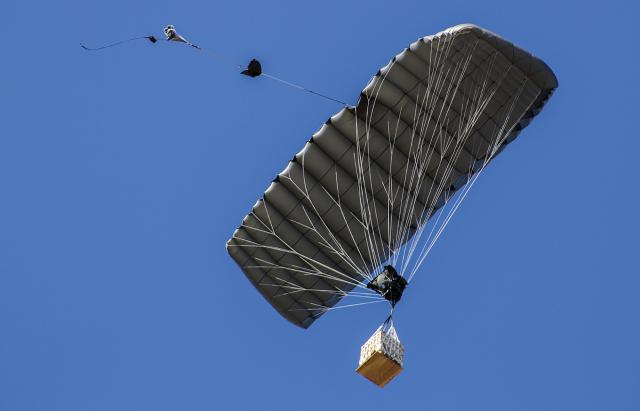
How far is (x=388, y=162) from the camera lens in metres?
30.7

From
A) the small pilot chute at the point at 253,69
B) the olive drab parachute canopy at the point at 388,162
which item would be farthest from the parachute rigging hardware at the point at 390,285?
the small pilot chute at the point at 253,69

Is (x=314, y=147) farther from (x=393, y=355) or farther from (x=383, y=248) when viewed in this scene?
(x=393, y=355)

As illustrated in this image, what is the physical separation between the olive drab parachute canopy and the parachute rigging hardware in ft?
4.38

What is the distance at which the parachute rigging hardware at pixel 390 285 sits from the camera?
27.5 metres

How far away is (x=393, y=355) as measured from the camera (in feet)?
84.3

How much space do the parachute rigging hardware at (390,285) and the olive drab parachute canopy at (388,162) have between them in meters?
1.33

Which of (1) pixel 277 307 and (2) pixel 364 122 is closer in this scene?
(2) pixel 364 122

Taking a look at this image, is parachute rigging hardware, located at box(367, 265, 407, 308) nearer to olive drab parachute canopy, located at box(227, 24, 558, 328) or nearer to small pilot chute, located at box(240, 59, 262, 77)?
olive drab parachute canopy, located at box(227, 24, 558, 328)

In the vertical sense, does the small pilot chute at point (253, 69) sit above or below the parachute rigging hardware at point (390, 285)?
above

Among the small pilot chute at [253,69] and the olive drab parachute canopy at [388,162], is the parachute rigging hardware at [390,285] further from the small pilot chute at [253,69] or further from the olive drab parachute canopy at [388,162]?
the small pilot chute at [253,69]

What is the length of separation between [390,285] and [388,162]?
14.7ft

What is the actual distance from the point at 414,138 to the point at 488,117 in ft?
7.15

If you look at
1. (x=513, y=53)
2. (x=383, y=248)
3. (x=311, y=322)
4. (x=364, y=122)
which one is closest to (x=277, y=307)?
(x=311, y=322)

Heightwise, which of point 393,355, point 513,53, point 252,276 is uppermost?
point 513,53
